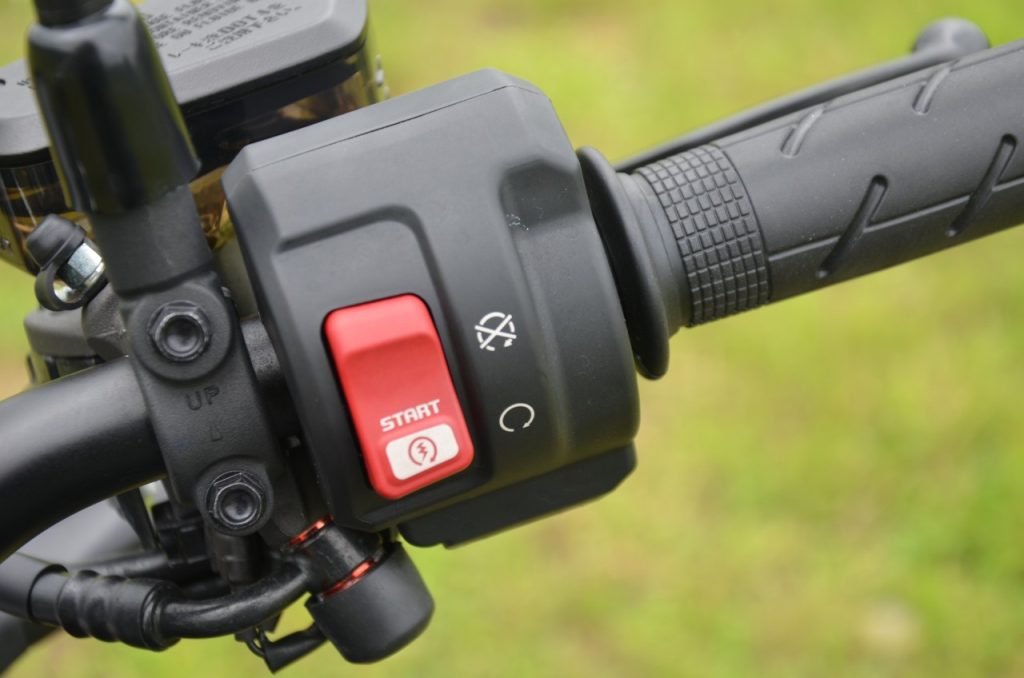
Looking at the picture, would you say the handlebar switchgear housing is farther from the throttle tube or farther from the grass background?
the grass background

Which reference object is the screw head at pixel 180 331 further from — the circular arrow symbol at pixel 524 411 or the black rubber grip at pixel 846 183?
the black rubber grip at pixel 846 183

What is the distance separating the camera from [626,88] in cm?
333

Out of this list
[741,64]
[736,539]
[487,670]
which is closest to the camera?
[487,670]

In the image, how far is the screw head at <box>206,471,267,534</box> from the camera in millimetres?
613

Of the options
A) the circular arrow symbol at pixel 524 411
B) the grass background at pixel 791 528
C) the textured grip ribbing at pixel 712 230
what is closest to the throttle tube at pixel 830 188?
the textured grip ribbing at pixel 712 230

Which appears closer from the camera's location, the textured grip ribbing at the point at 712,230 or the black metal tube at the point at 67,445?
the black metal tube at the point at 67,445

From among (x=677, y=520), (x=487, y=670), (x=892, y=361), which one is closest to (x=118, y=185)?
(x=487, y=670)

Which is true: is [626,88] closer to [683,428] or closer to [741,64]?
[741,64]

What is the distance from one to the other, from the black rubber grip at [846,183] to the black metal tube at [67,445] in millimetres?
315

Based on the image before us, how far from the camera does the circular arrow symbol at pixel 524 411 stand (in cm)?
63

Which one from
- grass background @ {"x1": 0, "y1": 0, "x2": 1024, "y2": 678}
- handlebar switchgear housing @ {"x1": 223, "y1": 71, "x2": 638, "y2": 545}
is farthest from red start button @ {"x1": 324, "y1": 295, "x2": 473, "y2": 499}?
grass background @ {"x1": 0, "y1": 0, "x2": 1024, "y2": 678}

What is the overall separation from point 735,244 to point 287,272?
28 centimetres

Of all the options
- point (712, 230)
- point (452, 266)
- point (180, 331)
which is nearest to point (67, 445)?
point (180, 331)

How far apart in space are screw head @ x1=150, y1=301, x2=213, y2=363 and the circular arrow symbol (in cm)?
15
